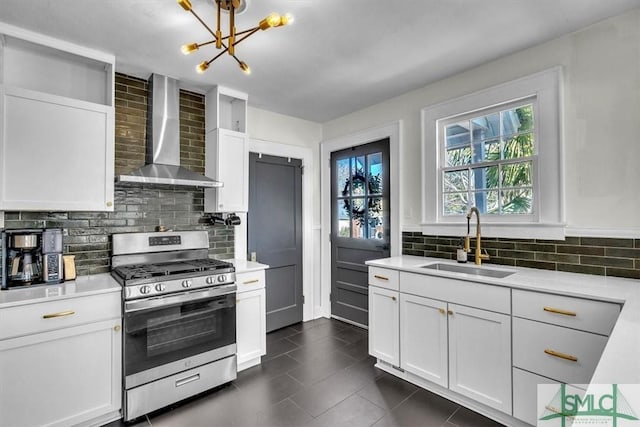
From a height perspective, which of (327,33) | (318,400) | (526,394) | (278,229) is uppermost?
(327,33)

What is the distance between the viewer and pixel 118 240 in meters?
2.55

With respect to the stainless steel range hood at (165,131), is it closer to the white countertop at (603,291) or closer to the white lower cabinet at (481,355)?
the white countertop at (603,291)

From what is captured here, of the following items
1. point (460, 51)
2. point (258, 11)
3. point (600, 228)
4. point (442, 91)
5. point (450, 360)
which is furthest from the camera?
point (442, 91)

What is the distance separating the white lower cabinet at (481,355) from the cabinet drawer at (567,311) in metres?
0.14

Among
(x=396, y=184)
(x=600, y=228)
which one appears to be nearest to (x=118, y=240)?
(x=396, y=184)

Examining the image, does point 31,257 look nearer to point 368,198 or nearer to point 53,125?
point 53,125

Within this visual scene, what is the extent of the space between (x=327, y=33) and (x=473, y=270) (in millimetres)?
2091

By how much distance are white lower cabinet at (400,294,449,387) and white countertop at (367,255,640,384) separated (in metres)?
0.26

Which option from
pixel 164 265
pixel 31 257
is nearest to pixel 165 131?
pixel 164 265

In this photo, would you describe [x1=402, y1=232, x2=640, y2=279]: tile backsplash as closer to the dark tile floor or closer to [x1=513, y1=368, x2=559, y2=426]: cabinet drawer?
[x1=513, y1=368, x2=559, y2=426]: cabinet drawer

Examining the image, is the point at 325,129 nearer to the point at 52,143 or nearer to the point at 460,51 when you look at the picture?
the point at 460,51

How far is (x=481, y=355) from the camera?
6.86ft

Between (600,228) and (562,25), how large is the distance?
4.50 ft
